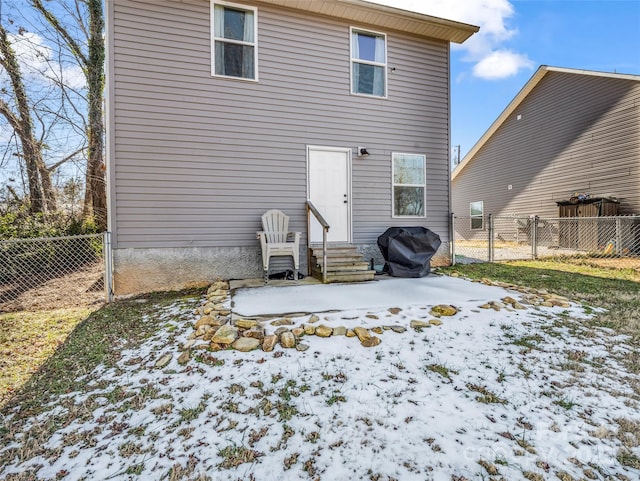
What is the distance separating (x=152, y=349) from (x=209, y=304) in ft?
3.28

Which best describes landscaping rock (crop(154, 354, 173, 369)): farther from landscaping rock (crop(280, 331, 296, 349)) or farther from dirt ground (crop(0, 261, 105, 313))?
dirt ground (crop(0, 261, 105, 313))

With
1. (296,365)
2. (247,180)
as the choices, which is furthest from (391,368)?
(247,180)

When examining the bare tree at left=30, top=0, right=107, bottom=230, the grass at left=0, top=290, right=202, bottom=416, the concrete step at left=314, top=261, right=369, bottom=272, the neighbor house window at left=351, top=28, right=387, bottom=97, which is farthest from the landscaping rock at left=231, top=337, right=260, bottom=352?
the bare tree at left=30, top=0, right=107, bottom=230

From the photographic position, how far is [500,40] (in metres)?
10.1

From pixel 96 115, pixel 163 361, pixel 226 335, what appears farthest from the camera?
pixel 96 115

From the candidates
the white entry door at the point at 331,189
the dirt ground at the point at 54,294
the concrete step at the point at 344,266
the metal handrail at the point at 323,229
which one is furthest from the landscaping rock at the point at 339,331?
the dirt ground at the point at 54,294

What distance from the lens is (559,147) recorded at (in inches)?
417

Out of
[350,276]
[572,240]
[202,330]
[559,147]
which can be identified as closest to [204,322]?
[202,330]

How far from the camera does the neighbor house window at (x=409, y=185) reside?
21.1ft

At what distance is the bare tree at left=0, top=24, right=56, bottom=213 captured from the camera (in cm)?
705

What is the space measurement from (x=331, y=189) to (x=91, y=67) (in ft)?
23.9

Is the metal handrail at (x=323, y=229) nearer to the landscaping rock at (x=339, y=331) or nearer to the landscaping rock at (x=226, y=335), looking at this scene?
the landscaping rock at (x=339, y=331)

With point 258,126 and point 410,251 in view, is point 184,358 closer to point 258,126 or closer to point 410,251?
point 410,251

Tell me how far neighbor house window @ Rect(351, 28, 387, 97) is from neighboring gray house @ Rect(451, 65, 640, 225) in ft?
17.0
